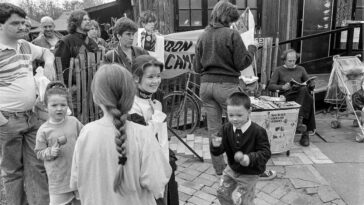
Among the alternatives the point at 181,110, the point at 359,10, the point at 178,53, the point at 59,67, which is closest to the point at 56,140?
the point at 59,67

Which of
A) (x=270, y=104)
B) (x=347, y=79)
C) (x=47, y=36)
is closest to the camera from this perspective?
(x=270, y=104)

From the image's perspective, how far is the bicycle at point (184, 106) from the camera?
539 cm

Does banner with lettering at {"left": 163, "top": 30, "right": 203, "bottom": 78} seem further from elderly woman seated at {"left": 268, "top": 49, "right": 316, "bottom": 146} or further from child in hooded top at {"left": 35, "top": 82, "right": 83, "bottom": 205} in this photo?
child in hooded top at {"left": 35, "top": 82, "right": 83, "bottom": 205}

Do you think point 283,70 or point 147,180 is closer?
point 147,180

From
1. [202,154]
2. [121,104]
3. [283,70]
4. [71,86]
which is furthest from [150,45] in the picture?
[121,104]

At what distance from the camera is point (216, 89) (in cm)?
346

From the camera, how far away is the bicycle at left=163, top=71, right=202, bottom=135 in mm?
5395

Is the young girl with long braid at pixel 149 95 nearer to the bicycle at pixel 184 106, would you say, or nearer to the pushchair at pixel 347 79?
the bicycle at pixel 184 106

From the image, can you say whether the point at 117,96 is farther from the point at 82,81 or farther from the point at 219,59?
the point at 82,81

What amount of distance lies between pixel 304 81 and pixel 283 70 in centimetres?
37

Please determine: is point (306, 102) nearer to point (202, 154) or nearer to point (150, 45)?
point (202, 154)

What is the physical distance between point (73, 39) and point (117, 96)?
2.65 metres

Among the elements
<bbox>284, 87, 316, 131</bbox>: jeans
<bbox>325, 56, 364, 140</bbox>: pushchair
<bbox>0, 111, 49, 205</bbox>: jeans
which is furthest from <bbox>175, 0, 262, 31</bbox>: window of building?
<bbox>0, 111, 49, 205</bbox>: jeans

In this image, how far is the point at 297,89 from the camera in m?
4.76
